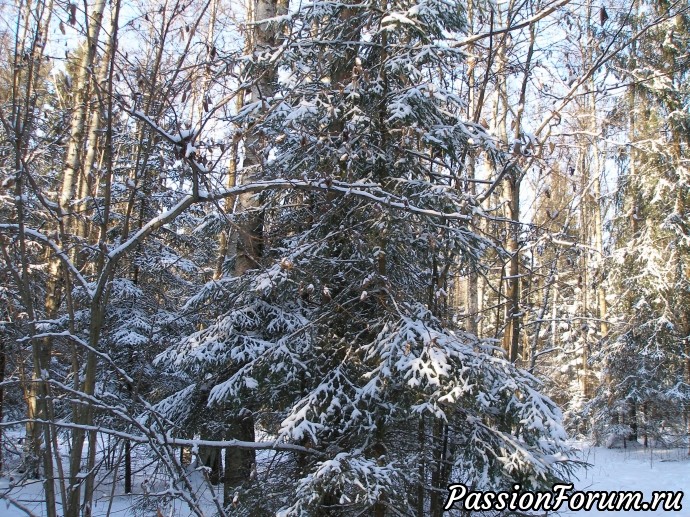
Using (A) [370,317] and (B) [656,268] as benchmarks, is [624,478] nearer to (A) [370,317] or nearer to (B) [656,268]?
(B) [656,268]

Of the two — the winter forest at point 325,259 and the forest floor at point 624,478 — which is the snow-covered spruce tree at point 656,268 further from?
the winter forest at point 325,259

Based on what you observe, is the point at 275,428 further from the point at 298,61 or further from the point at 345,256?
the point at 298,61

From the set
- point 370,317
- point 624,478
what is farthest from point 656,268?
point 370,317

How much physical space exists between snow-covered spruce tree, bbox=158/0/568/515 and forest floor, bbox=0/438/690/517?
3.52 meters

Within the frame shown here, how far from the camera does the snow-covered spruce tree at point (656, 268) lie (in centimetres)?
1235

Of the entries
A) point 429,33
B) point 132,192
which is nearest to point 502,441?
point 132,192

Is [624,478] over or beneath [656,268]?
beneath

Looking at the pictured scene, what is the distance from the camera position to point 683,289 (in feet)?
40.5

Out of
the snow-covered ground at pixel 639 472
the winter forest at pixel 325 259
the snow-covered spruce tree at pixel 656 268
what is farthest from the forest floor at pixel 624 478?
the winter forest at pixel 325 259

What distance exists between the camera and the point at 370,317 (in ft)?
15.8

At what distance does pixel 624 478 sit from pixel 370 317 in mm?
8357

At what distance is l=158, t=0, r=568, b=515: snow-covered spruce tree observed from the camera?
150 inches

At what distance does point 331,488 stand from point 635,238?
1281 cm

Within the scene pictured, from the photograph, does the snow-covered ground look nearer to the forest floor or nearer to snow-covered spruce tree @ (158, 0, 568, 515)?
the forest floor
